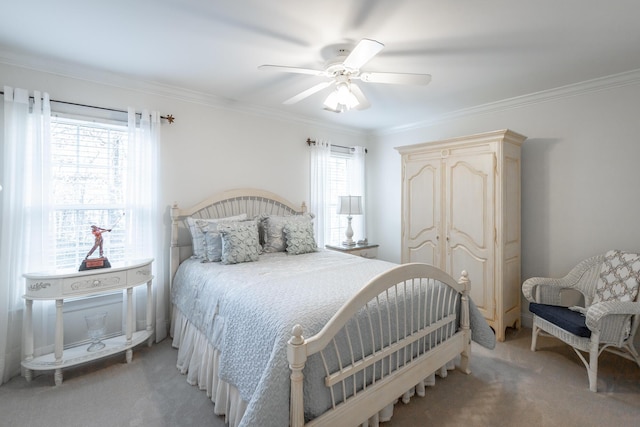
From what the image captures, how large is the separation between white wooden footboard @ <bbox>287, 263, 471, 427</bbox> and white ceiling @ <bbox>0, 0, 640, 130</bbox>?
5.26ft

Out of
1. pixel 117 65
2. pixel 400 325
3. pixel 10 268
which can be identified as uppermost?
pixel 117 65

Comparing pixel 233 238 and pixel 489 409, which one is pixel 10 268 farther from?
pixel 489 409

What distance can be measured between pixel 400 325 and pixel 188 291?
1.80m

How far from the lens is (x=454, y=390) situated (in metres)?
2.20

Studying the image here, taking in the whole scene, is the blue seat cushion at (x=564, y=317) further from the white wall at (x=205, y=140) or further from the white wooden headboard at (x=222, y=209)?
the white wall at (x=205, y=140)

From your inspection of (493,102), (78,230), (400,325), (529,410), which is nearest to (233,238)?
(78,230)

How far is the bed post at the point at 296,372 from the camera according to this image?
4.37 ft

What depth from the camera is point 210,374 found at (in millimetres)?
2113

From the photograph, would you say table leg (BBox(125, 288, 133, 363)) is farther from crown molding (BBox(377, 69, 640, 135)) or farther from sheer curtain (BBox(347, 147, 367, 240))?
crown molding (BBox(377, 69, 640, 135))

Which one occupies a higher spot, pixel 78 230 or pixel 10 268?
pixel 78 230

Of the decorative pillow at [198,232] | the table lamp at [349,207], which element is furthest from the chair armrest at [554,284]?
the decorative pillow at [198,232]

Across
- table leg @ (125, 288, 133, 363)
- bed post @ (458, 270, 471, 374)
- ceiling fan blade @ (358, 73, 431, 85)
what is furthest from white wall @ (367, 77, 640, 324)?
table leg @ (125, 288, 133, 363)

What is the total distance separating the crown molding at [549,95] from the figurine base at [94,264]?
13.4ft

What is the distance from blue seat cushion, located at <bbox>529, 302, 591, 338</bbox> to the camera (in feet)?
7.56
